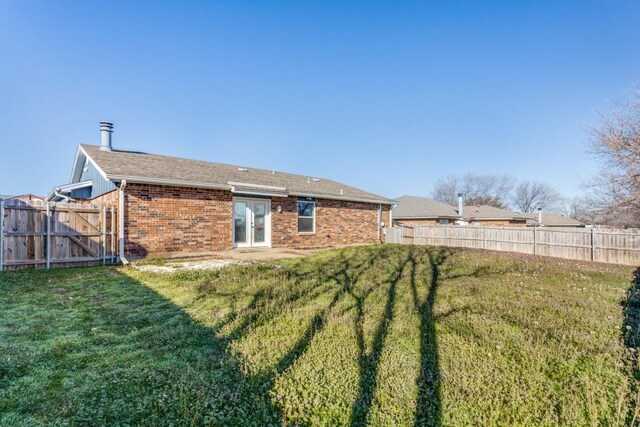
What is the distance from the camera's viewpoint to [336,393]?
2.63 meters

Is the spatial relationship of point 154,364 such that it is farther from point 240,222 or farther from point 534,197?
point 534,197

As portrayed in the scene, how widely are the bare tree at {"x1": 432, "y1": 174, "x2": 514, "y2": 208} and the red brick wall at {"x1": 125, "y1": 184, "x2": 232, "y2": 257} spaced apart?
4930 centimetres

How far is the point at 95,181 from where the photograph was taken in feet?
38.3

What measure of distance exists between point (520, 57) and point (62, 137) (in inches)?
1057

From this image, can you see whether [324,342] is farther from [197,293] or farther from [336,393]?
[197,293]

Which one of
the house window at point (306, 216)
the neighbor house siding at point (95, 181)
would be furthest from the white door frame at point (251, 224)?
the neighbor house siding at point (95, 181)

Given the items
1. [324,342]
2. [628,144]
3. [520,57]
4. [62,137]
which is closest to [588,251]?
[628,144]

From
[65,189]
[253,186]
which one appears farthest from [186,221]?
[65,189]

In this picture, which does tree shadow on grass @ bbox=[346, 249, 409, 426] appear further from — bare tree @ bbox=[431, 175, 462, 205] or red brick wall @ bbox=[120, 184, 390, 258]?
bare tree @ bbox=[431, 175, 462, 205]

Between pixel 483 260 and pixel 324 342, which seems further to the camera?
pixel 483 260

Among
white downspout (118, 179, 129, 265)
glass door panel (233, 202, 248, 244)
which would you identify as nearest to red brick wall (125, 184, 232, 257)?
white downspout (118, 179, 129, 265)

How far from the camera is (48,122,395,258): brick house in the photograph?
32.2 ft

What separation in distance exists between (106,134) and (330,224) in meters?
10.5

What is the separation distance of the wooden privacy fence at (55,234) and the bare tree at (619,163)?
17.0 m
